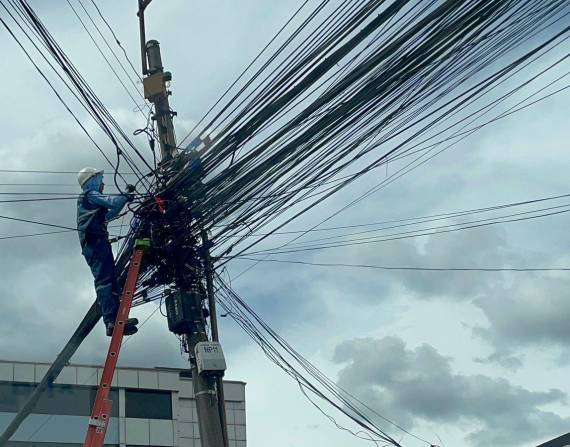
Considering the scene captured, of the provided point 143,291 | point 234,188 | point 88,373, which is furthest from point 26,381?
point 234,188

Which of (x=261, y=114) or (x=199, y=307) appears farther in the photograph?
(x=199, y=307)

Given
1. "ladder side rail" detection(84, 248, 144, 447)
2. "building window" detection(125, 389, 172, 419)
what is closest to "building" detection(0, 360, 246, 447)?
"building window" detection(125, 389, 172, 419)

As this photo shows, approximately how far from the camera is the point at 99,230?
9719 millimetres

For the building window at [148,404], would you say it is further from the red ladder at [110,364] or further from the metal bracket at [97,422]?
the metal bracket at [97,422]

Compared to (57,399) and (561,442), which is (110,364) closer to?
(561,442)

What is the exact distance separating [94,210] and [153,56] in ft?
8.78

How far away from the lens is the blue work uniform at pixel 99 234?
9.59m

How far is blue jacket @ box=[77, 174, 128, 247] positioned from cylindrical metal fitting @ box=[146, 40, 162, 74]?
217 cm

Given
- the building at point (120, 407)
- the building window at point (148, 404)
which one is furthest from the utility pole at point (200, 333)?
the building window at point (148, 404)

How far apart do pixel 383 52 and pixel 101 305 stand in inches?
145

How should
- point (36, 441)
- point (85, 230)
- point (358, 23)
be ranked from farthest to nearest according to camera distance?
point (36, 441), point (85, 230), point (358, 23)

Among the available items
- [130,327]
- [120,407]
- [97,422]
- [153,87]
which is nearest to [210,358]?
[130,327]

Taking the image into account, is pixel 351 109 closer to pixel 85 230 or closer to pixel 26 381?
pixel 85 230

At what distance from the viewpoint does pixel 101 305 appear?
31.3ft
